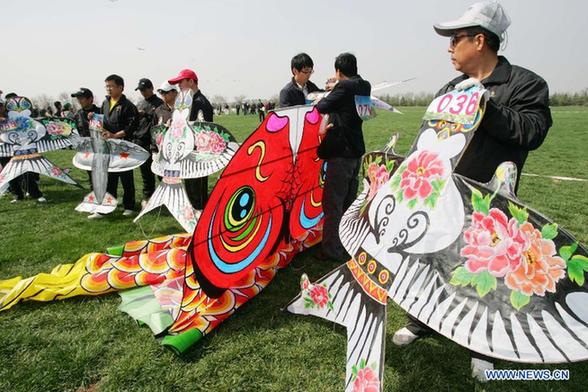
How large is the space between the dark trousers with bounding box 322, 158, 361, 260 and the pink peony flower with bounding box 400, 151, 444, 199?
1.88m

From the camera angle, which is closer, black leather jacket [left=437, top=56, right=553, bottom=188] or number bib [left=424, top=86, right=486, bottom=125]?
number bib [left=424, top=86, right=486, bottom=125]

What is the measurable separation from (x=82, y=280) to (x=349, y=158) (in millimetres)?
2703

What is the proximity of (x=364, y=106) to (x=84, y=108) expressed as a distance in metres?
5.47

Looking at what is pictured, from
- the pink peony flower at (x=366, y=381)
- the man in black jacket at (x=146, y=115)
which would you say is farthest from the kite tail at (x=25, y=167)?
the pink peony flower at (x=366, y=381)

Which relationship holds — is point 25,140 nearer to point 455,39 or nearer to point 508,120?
point 455,39

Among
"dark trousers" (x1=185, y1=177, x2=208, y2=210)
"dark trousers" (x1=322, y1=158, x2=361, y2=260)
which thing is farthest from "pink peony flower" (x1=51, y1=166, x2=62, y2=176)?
"dark trousers" (x1=322, y1=158, x2=361, y2=260)

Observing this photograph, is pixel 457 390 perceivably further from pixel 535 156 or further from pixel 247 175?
pixel 535 156

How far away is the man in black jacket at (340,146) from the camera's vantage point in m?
3.14

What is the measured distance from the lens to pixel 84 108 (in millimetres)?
6523

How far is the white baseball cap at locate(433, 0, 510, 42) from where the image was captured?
170 cm

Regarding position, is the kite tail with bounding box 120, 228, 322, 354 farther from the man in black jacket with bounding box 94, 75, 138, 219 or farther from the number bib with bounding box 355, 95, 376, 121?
the man in black jacket with bounding box 94, 75, 138, 219

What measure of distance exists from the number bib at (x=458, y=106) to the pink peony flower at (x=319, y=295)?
1256 mm

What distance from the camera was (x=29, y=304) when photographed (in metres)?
3.17

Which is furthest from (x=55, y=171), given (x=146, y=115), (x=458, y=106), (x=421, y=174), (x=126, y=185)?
(x=458, y=106)
